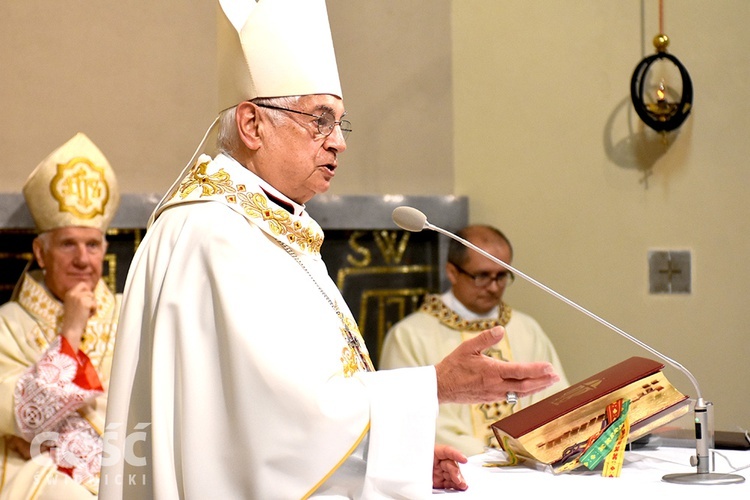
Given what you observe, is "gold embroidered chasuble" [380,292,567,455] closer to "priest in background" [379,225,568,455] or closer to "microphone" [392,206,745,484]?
"priest in background" [379,225,568,455]

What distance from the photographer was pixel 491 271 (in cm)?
549

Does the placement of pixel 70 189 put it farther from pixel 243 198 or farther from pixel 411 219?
pixel 411 219

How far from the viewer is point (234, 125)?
2986 millimetres

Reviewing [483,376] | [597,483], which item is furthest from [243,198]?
[597,483]

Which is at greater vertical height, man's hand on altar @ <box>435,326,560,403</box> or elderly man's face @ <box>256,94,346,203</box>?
elderly man's face @ <box>256,94,346,203</box>

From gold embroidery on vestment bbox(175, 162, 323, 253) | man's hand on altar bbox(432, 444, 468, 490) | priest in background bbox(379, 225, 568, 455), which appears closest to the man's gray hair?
gold embroidery on vestment bbox(175, 162, 323, 253)

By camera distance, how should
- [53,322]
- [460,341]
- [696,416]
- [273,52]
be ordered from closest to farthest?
1. [696,416]
2. [273,52]
3. [53,322]
4. [460,341]

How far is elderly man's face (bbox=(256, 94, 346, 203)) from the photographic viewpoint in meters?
2.91

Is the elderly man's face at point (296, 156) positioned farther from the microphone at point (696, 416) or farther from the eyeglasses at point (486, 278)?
the eyeglasses at point (486, 278)

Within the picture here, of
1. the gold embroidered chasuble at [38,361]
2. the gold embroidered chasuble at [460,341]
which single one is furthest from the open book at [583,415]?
the gold embroidered chasuble at [460,341]

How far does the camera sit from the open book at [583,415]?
2.62 metres

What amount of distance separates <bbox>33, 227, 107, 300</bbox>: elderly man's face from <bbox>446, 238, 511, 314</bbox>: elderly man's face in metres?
2.00

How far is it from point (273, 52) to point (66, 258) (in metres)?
1.93

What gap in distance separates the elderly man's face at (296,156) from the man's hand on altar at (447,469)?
86 cm
